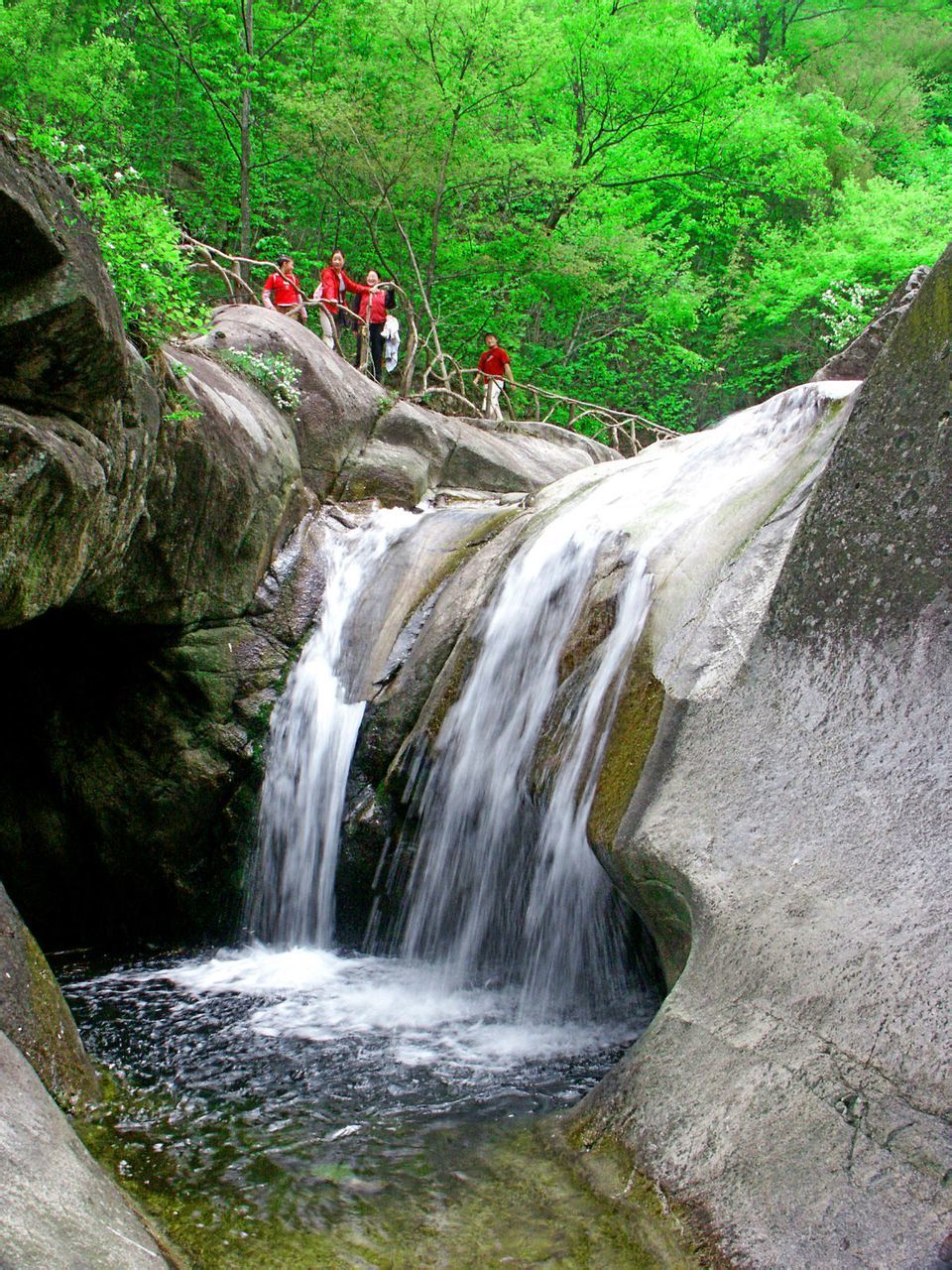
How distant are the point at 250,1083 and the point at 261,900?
9.91ft

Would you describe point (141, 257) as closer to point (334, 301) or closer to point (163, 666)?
point (163, 666)

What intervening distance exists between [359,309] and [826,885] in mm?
13357

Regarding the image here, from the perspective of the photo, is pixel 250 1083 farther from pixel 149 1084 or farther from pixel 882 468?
pixel 882 468

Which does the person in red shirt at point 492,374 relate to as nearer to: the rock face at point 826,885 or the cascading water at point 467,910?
the cascading water at point 467,910

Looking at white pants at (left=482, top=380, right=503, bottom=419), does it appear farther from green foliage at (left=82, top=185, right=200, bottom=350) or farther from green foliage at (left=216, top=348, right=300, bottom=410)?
green foliage at (left=82, top=185, right=200, bottom=350)

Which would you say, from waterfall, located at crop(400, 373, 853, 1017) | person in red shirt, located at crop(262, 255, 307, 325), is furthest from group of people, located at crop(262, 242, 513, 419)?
waterfall, located at crop(400, 373, 853, 1017)

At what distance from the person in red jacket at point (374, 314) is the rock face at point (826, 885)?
11728mm

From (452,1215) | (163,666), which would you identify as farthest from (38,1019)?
(163,666)

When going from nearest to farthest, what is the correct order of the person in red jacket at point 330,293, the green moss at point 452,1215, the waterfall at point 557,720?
1. the green moss at point 452,1215
2. the waterfall at point 557,720
3. the person in red jacket at point 330,293

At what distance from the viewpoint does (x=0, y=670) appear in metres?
8.13

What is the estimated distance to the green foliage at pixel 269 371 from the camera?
9.61 metres

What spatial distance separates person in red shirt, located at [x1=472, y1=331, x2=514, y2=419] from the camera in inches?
622

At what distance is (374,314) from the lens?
1493cm

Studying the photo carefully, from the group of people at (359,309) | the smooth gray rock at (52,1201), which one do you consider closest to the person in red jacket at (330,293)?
the group of people at (359,309)
